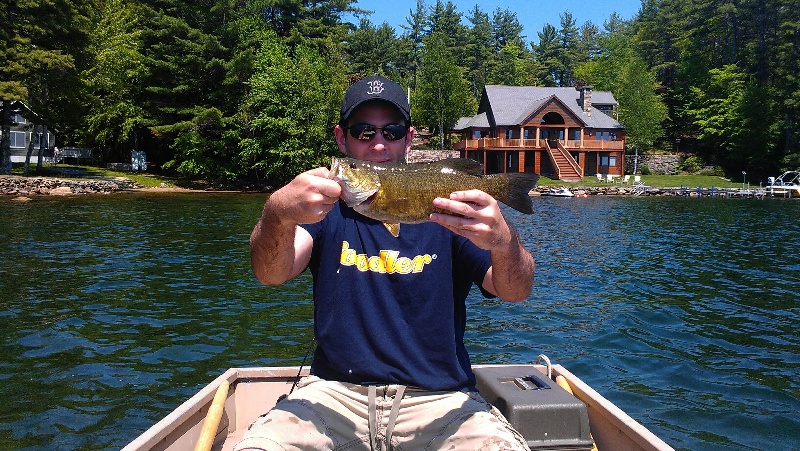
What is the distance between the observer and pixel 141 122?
5550 centimetres

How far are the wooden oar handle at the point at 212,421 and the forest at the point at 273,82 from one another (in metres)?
41.7

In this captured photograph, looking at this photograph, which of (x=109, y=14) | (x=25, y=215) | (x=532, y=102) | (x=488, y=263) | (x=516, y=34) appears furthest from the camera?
(x=516, y=34)

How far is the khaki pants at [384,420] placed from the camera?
3492 mm

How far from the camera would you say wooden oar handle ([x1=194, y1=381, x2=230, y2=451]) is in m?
4.32

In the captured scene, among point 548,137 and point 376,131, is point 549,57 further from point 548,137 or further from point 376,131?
point 376,131

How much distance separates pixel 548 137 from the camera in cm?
7031

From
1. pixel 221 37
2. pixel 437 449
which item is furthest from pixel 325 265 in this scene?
pixel 221 37

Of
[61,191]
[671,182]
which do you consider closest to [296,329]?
[61,191]

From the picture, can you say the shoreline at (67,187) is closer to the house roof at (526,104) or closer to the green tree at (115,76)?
the green tree at (115,76)

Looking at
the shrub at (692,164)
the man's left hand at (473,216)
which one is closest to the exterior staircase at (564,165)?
the shrub at (692,164)

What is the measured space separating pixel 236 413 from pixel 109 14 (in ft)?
186

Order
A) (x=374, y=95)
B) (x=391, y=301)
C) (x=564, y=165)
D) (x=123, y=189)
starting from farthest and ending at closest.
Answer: (x=564, y=165)
(x=123, y=189)
(x=374, y=95)
(x=391, y=301)

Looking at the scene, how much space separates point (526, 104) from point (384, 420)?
238 ft

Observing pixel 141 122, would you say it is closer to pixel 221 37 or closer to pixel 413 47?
pixel 221 37
